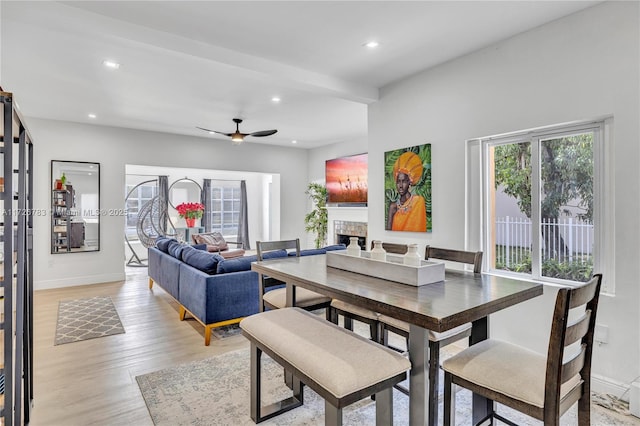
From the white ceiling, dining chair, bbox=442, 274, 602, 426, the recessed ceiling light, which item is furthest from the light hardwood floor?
the recessed ceiling light

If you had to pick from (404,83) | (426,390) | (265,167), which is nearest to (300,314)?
(426,390)

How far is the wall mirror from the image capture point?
5641 millimetres

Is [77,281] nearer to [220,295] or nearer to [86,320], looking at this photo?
[86,320]

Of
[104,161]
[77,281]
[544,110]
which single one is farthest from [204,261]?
[104,161]

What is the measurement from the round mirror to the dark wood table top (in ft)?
25.9

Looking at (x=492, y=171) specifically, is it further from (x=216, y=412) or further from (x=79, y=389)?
(x=79, y=389)

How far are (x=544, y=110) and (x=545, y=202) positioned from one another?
739 mm

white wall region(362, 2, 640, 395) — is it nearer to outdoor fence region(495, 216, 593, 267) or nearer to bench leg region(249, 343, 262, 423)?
outdoor fence region(495, 216, 593, 267)

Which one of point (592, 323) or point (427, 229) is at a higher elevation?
point (427, 229)

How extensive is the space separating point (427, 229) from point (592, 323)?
2.13m

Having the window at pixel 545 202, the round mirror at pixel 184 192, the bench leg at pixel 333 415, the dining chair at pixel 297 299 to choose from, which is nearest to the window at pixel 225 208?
the round mirror at pixel 184 192

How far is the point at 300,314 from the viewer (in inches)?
78.9

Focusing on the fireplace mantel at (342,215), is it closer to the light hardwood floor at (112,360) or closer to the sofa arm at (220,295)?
the sofa arm at (220,295)

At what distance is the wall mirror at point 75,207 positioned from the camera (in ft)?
18.5
